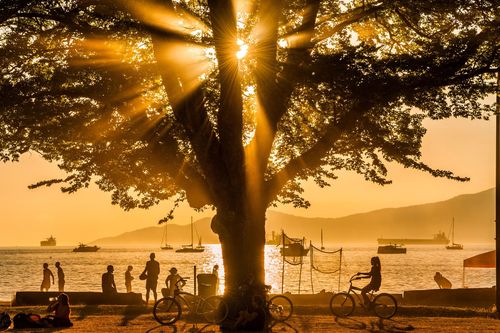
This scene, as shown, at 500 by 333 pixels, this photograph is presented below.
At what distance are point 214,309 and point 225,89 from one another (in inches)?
224

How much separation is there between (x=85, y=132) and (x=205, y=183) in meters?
3.61

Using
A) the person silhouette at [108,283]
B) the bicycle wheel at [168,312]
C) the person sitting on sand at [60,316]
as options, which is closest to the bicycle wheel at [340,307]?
the bicycle wheel at [168,312]

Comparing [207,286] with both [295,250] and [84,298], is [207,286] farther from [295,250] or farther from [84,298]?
[295,250]

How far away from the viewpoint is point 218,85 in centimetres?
2109

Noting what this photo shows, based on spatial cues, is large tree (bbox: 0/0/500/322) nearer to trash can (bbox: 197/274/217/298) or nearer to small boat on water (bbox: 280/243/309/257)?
trash can (bbox: 197/274/217/298)

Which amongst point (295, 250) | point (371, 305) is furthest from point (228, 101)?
point (295, 250)

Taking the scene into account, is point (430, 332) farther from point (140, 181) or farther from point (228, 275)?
point (140, 181)

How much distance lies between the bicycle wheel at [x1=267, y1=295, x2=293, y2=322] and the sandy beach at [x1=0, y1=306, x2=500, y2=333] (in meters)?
0.27

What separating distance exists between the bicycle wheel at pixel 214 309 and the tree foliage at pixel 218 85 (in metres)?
2.53

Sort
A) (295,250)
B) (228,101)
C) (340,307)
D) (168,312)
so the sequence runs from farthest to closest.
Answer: (295,250)
(340,307)
(168,312)
(228,101)

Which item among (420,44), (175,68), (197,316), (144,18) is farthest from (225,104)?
(420,44)

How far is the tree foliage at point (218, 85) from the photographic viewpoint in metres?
18.3

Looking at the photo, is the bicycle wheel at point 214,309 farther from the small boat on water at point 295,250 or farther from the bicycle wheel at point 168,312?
the small boat on water at point 295,250

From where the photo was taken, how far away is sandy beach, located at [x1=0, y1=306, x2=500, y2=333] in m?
18.1
